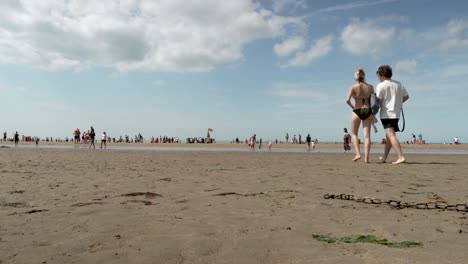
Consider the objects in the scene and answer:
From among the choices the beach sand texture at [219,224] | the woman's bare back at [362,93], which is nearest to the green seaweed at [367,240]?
the beach sand texture at [219,224]

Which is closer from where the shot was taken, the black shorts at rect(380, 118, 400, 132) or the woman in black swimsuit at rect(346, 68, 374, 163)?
the black shorts at rect(380, 118, 400, 132)

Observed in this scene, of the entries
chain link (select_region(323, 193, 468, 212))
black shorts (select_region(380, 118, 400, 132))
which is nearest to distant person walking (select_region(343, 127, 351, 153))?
black shorts (select_region(380, 118, 400, 132))

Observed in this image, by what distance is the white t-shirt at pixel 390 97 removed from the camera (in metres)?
8.91

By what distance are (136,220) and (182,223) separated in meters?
0.48

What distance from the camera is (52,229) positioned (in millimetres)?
2992

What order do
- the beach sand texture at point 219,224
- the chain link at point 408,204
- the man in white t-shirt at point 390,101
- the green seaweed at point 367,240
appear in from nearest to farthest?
the beach sand texture at point 219,224, the green seaweed at point 367,240, the chain link at point 408,204, the man in white t-shirt at point 390,101

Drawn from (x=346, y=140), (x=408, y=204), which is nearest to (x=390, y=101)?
(x=408, y=204)

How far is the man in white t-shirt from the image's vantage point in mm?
8914

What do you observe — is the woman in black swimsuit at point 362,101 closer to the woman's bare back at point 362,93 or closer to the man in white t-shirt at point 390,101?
the woman's bare back at point 362,93

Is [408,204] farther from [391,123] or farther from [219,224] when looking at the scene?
[391,123]

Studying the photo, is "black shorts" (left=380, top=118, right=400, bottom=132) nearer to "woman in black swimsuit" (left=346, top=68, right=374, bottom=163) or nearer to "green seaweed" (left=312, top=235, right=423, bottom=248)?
"woman in black swimsuit" (left=346, top=68, right=374, bottom=163)

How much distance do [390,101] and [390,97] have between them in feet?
0.35

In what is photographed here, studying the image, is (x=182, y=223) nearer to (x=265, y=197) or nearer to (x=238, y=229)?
(x=238, y=229)

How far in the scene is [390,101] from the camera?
8969 mm
